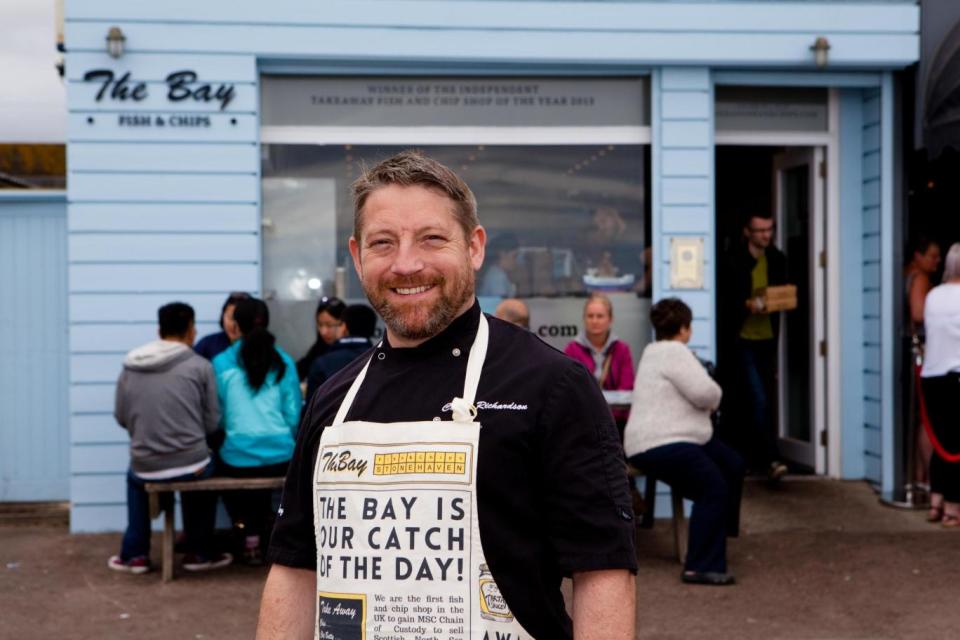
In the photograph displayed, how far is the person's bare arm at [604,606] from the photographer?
235cm

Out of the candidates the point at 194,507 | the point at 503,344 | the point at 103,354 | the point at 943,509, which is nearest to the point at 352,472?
the point at 503,344

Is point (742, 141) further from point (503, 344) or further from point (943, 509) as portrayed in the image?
point (503, 344)

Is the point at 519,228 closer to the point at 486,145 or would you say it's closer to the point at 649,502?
the point at 486,145

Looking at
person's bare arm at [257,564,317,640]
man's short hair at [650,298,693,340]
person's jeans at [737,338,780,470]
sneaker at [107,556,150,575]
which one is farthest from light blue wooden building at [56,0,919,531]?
person's bare arm at [257,564,317,640]

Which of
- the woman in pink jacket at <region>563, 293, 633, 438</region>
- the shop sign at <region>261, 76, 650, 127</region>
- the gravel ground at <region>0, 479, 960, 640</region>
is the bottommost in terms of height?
the gravel ground at <region>0, 479, 960, 640</region>

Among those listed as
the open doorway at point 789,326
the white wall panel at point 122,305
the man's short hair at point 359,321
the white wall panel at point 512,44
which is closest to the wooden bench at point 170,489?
the man's short hair at point 359,321

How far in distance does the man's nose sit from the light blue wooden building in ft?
20.1

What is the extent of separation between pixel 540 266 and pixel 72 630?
13.6 ft

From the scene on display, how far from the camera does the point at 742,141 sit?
9414 mm

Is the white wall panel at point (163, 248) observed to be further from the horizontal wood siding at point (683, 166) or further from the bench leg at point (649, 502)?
the bench leg at point (649, 502)

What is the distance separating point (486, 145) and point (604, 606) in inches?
270

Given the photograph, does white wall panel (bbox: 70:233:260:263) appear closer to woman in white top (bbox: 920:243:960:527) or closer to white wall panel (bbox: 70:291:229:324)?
white wall panel (bbox: 70:291:229:324)

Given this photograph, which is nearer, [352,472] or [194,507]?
[352,472]

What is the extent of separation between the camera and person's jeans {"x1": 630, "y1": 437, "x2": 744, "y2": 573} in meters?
7.04
